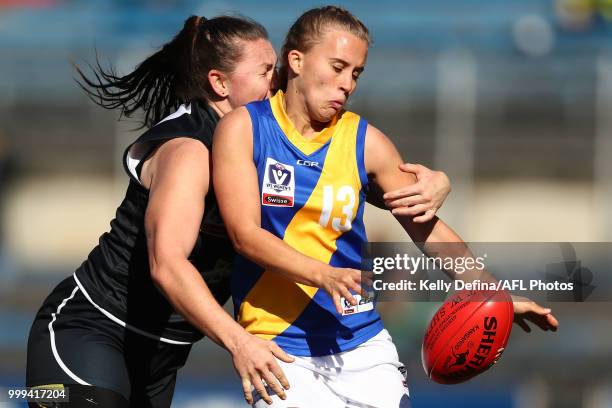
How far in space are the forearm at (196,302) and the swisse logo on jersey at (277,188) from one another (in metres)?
0.37

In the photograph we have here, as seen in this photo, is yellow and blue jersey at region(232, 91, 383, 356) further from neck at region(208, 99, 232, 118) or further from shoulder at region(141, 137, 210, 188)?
neck at region(208, 99, 232, 118)

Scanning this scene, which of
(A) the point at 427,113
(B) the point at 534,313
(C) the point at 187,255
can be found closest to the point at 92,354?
(C) the point at 187,255

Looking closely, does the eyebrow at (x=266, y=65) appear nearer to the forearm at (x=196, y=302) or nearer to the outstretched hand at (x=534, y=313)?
the forearm at (x=196, y=302)

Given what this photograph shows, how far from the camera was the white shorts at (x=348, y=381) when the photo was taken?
302 cm

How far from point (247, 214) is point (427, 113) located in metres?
11.1

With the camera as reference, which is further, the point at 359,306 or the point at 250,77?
the point at 250,77

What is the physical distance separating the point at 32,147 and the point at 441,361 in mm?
12015

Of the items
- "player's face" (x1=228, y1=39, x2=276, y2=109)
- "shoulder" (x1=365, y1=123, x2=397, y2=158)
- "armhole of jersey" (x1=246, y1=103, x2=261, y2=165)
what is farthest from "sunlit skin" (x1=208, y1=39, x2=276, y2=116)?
"shoulder" (x1=365, y1=123, x2=397, y2=158)

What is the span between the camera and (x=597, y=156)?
13.5 metres

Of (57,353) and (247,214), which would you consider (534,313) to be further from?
(57,353)

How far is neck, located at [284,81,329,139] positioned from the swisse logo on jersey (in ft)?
0.57

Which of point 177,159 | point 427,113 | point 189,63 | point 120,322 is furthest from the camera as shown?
point 427,113

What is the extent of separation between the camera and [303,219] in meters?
3.06

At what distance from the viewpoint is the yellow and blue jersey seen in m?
3.04
